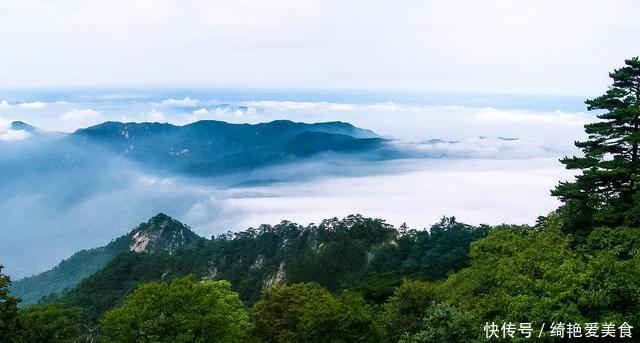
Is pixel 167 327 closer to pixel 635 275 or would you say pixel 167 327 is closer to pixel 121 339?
pixel 121 339

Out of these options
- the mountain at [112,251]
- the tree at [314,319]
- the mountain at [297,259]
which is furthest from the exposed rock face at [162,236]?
the tree at [314,319]

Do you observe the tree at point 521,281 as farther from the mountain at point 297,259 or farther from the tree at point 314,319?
the mountain at point 297,259

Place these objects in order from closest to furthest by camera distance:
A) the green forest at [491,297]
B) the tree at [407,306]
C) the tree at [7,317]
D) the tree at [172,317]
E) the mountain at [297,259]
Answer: the green forest at [491,297]
the tree at [7,317]
the tree at [172,317]
the tree at [407,306]
the mountain at [297,259]

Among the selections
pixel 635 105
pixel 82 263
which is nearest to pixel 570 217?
pixel 635 105

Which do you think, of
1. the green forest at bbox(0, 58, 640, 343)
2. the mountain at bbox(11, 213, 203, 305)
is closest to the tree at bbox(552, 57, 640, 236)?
the green forest at bbox(0, 58, 640, 343)

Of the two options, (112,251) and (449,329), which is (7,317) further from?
(112,251)
